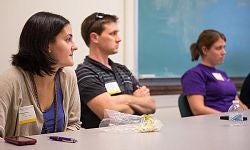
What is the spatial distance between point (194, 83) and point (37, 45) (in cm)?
154

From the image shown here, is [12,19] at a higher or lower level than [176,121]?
higher

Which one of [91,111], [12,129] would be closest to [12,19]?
[91,111]

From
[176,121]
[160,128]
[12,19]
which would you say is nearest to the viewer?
[160,128]

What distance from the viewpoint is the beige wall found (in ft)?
9.63

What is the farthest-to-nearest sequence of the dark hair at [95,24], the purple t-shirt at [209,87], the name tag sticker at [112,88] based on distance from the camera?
the purple t-shirt at [209,87], the dark hair at [95,24], the name tag sticker at [112,88]

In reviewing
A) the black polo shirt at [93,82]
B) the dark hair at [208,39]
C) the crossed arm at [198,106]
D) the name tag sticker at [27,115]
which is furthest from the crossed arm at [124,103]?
the dark hair at [208,39]

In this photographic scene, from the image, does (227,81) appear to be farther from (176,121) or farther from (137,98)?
(176,121)

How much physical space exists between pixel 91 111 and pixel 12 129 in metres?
0.78

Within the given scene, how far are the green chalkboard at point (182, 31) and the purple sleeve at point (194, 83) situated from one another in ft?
2.02

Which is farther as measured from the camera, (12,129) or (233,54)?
(233,54)

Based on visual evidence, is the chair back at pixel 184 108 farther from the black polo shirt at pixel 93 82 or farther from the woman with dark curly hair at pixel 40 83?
the woman with dark curly hair at pixel 40 83

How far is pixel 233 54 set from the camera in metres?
4.34

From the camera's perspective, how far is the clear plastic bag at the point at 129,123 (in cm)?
185

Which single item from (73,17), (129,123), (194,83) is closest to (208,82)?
(194,83)
